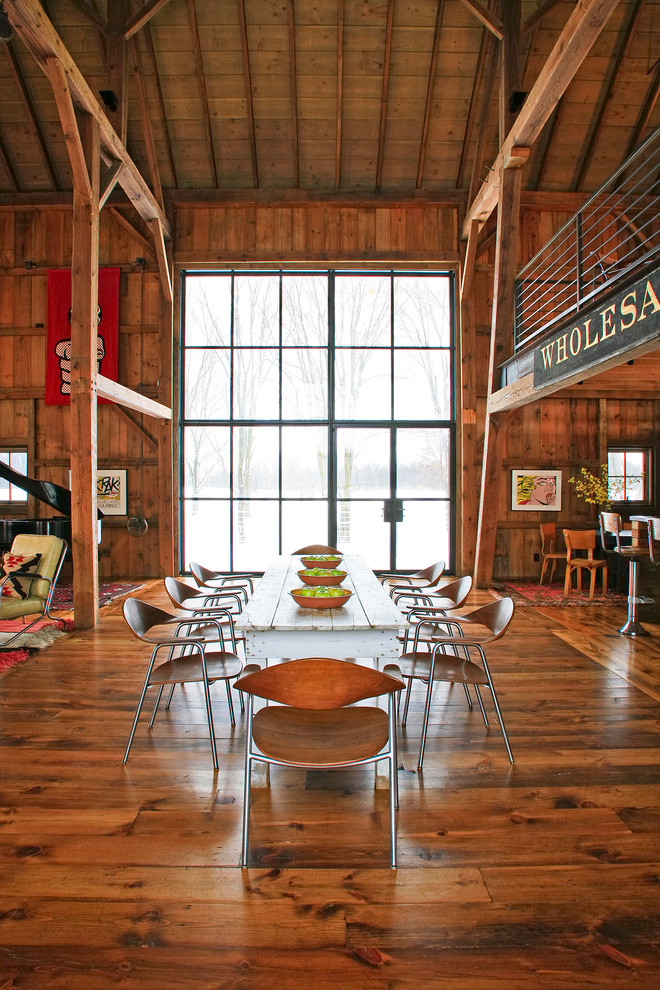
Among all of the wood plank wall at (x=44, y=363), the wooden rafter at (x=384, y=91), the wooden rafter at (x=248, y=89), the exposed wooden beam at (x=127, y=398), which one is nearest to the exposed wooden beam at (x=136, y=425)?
the wood plank wall at (x=44, y=363)

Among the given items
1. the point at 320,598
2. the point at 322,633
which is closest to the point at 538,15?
the point at 320,598

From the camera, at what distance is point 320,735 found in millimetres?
2375

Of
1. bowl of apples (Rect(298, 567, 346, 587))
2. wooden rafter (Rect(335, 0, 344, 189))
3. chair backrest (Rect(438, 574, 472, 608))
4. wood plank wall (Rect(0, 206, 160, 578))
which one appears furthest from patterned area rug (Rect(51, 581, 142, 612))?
wooden rafter (Rect(335, 0, 344, 189))

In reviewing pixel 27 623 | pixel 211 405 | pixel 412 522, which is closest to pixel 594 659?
pixel 412 522

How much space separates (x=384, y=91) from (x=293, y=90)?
3.87 feet

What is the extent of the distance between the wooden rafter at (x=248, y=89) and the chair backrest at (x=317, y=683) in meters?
8.15

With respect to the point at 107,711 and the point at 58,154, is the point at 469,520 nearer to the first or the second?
the point at 107,711

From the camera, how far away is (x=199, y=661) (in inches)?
135

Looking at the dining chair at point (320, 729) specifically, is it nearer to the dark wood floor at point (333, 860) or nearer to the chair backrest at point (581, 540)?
the dark wood floor at point (333, 860)

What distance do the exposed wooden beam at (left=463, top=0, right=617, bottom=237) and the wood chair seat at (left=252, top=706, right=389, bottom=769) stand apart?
5241 mm

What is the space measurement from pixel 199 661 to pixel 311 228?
7.23 metres

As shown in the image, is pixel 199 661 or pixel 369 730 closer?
pixel 369 730

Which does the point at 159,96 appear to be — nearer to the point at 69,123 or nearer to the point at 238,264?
the point at 238,264

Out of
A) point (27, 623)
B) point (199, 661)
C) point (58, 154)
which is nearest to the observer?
point (199, 661)
